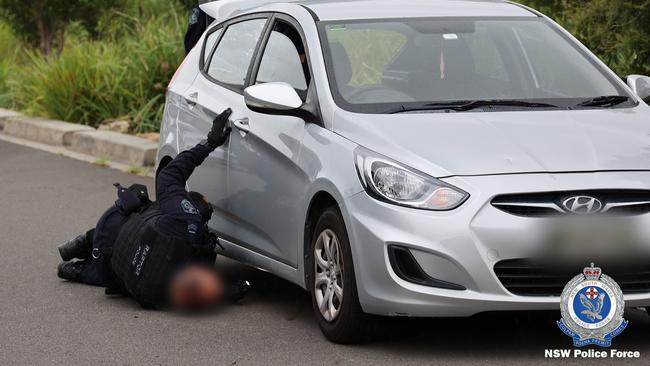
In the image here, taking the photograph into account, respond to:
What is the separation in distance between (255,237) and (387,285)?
1555 millimetres

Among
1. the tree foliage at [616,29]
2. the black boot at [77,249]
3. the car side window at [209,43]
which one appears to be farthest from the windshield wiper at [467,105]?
the tree foliage at [616,29]

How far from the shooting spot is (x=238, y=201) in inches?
308

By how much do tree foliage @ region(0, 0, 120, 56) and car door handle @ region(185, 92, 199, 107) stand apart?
11.2 meters

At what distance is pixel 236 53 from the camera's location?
8.48m


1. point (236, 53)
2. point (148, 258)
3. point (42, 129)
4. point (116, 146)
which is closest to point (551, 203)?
point (148, 258)

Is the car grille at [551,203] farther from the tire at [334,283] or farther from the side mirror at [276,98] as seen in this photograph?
the side mirror at [276,98]

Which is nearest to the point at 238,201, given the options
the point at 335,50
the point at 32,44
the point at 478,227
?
the point at 335,50

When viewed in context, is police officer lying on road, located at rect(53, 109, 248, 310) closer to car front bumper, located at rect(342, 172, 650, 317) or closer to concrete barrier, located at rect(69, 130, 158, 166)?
car front bumper, located at rect(342, 172, 650, 317)

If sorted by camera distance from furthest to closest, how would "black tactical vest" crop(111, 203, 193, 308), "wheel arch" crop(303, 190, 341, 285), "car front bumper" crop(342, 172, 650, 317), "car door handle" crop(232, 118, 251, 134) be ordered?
"car door handle" crop(232, 118, 251, 134) → "black tactical vest" crop(111, 203, 193, 308) → "wheel arch" crop(303, 190, 341, 285) → "car front bumper" crop(342, 172, 650, 317)

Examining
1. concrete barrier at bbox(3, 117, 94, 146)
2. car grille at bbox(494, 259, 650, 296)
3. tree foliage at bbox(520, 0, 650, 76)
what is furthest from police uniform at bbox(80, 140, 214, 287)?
concrete barrier at bbox(3, 117, 94, 146)

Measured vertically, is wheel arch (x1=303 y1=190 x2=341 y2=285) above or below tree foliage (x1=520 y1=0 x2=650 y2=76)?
above

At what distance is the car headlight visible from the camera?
6.16 meters

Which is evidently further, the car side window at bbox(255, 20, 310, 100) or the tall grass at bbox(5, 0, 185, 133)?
the tall grass at bbox(5, 0, 185, 133)

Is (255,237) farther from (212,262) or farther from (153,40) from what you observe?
(153,40)
